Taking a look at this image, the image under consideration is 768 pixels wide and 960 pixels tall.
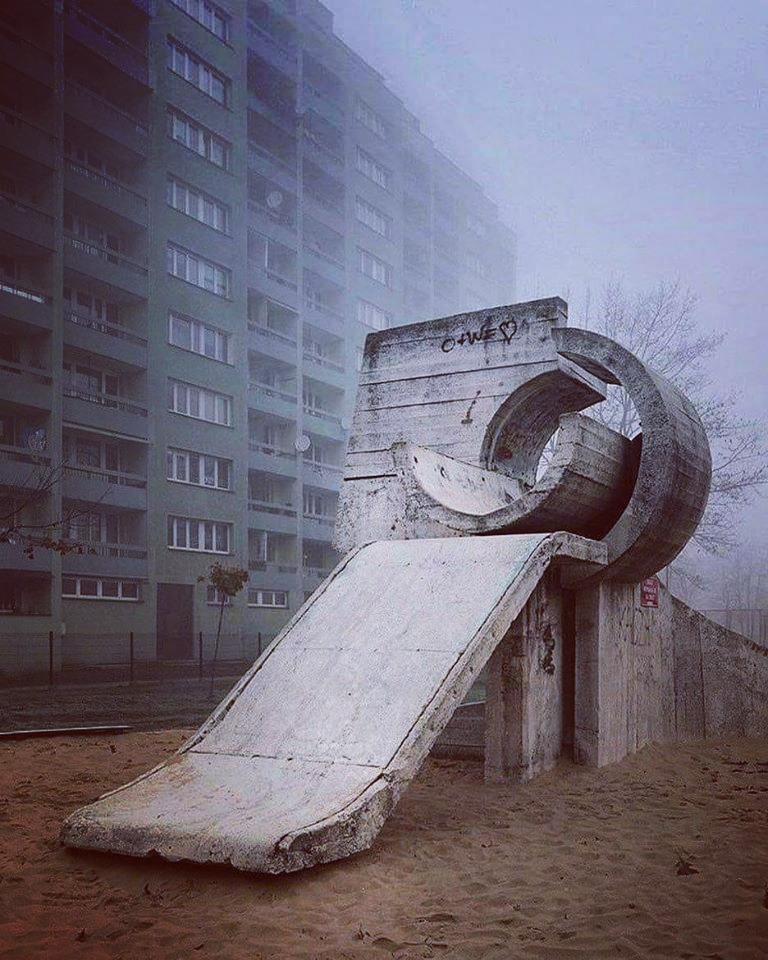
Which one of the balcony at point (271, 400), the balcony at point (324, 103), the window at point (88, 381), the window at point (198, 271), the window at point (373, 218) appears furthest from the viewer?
the window at point (373, 218)

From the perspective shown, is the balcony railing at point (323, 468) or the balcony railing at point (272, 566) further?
the balcony railing at point (323, 468)

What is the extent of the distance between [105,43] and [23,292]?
8.11 m

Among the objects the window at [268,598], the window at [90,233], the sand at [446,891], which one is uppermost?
the window at [90,233]

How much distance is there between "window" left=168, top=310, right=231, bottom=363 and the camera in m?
29.3

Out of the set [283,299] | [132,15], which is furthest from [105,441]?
[132,15]

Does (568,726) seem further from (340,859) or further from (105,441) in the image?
(105,441)

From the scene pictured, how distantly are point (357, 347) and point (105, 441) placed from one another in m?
14.2

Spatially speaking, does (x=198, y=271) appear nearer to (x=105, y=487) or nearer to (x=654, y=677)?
(x=105, y=487)

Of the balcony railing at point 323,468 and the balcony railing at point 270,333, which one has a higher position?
the balcony railing at point 270,333

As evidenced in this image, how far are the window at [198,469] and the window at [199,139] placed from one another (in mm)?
9710

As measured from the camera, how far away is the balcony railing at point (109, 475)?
25.4 meters

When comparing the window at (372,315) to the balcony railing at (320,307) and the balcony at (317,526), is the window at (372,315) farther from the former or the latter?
the balcony at (317,526)

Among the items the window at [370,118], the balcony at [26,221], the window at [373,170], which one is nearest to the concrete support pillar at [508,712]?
the balcony at [26,221]

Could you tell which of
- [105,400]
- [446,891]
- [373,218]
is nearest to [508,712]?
[446,891]
